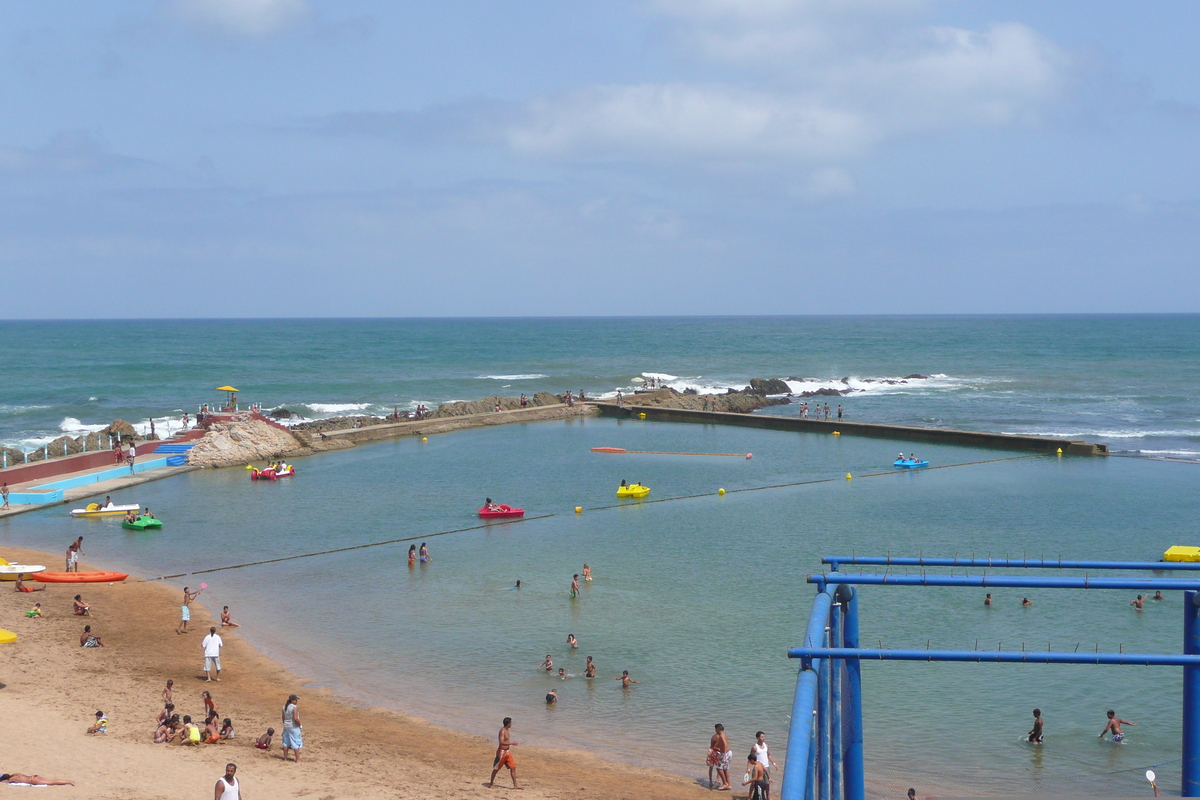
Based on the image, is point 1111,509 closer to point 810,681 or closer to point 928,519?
point 928,519

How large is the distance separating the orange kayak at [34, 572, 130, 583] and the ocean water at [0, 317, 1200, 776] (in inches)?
64.6

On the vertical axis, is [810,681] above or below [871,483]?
above

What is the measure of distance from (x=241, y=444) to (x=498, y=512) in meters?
18.6

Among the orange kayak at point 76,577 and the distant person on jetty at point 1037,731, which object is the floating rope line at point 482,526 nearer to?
the orange kayak at point 76,577

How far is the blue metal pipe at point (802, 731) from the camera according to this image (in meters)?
4.17

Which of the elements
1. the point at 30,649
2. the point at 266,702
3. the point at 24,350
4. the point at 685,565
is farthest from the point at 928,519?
the point at 24,350

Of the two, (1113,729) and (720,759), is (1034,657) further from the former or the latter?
(1113,729)

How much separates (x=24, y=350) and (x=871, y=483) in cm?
13880

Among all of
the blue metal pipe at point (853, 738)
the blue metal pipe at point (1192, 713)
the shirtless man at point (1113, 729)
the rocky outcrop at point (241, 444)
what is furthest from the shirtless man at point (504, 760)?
the rocky outcrop at point (241, 444)

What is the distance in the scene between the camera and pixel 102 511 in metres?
35.5

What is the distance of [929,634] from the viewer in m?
22.1

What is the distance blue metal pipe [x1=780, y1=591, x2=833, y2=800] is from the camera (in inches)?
164

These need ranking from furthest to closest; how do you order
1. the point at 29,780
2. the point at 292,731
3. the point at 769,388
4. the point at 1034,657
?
1. the point at 769,388
2. the point at 292,731
3. the point at 29,780
4. the point at 1034,657

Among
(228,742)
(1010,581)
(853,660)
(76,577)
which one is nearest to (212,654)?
(228,742)
